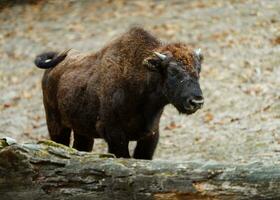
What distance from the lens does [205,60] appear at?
17.4m

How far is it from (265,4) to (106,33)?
15.0 ft

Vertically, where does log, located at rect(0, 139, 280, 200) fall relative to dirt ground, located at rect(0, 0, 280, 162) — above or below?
above

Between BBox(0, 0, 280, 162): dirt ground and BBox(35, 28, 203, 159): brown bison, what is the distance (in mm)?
2815

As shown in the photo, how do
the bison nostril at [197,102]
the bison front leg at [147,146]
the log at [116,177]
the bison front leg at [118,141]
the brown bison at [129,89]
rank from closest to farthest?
the log at [116,177], the bison nostril at [197,102], the brown bison at [129,89], the bison front leg at [118,141], the bison front leg at [147,146]

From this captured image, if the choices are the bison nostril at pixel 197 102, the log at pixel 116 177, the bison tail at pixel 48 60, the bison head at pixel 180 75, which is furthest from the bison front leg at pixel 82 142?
the log at pixel 116 177

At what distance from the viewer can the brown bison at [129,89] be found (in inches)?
336

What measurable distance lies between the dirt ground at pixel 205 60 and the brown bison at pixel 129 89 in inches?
111

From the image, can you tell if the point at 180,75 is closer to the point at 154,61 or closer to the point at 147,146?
the point at 154,61

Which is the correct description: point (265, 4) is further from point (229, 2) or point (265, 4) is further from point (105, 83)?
point (105, 83)

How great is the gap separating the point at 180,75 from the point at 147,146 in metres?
1.34

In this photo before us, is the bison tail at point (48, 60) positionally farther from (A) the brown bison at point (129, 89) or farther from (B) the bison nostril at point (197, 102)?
(B) the bison nostril at point (197, 102)

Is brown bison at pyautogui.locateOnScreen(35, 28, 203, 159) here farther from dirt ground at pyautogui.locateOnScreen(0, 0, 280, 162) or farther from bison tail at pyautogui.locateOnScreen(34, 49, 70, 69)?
dirt ground at pyautogui.locateOnScreen(0, 0, 280, 162)

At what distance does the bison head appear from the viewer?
8.33 meters

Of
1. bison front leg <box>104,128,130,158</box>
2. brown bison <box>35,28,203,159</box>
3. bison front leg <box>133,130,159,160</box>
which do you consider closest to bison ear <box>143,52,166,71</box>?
brown bison <box>35,28,203,159</box>
